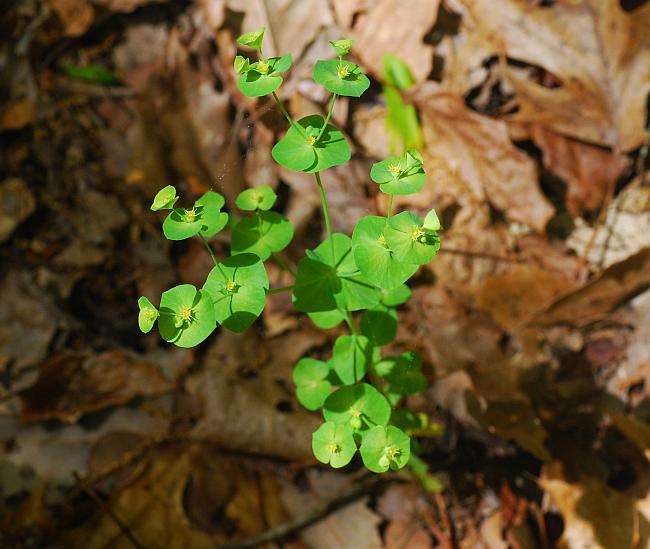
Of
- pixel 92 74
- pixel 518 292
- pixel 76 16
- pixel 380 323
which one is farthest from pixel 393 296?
pixel 76 16

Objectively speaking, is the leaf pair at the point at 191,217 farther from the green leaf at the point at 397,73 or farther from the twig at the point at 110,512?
the green leaf at the point at 397,73

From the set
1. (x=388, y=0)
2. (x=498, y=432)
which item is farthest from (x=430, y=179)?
(x=498, y=432)

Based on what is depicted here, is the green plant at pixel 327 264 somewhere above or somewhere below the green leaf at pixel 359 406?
above

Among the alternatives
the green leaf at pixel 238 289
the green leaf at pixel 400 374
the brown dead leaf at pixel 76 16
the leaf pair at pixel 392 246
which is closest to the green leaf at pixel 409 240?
the leaf pair at pixel 392 246

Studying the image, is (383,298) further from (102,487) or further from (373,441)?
(102,487)

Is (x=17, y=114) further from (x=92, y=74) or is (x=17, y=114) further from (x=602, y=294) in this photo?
(x=602, y=294)

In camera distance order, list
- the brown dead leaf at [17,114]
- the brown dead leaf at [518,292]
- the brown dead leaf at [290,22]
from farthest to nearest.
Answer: the brown dead leaf at [17,114], the brown dead leaf at [290,22], the brown dead leaf at [518,292]
